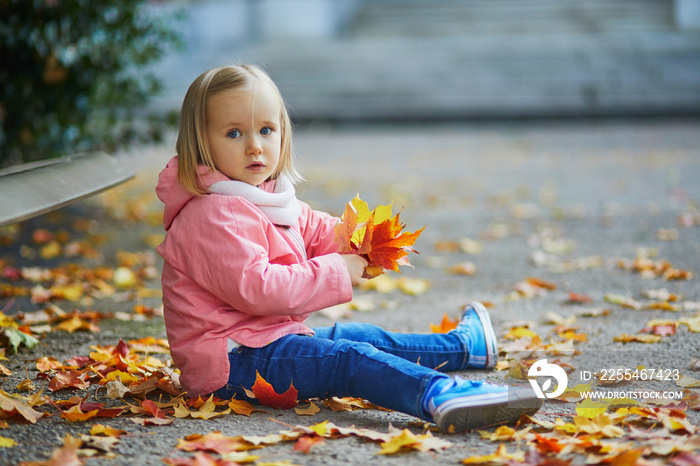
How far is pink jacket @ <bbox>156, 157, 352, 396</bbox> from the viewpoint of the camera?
7.12 feet

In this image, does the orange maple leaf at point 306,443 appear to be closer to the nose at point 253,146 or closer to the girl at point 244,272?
the girl at point 244,272

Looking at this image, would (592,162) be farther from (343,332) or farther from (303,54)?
(303,54)

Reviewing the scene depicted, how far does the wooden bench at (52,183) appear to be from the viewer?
2.25 metres

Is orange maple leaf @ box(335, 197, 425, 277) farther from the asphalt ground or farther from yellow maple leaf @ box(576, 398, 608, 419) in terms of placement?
yellow maple leaf @ box(576, 398, 608, 419)

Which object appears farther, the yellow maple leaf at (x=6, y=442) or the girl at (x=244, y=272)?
the girl at (x=244, y=272)

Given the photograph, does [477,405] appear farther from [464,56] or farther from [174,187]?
[464,56]

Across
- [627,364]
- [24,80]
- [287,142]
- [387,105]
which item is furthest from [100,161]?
[387,105]

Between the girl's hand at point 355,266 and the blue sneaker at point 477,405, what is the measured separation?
0.46 m

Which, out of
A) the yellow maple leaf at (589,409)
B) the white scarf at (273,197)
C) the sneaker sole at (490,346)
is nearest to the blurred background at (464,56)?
the sneaker sole at (490,346)

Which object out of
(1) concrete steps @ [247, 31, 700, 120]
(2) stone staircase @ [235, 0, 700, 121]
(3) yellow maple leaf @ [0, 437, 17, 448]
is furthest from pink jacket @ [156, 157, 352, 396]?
(1) concrete steps @ [247, 31, 700, 120]

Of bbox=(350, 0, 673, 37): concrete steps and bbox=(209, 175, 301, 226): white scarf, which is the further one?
bbox=(350, 0, 673, 37): concrete steps

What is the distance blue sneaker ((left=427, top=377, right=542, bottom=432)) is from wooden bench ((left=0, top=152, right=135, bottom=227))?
1386 millimetres

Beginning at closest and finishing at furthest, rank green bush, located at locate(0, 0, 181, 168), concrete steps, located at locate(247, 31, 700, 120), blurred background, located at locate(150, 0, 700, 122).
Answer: green bush, located at locate(0, 0, 181, 168)
concrete steps, located at locate(247, 31, 700, 120)
blurred background, located at locate(150, 0, 700, 122)

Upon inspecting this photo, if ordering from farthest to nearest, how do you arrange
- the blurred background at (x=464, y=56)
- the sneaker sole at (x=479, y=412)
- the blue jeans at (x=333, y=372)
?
the blurred background at (x=464, y=56), the blue jeans at (x=333, y=372), the sneaker sole at (x=479, y=412)
